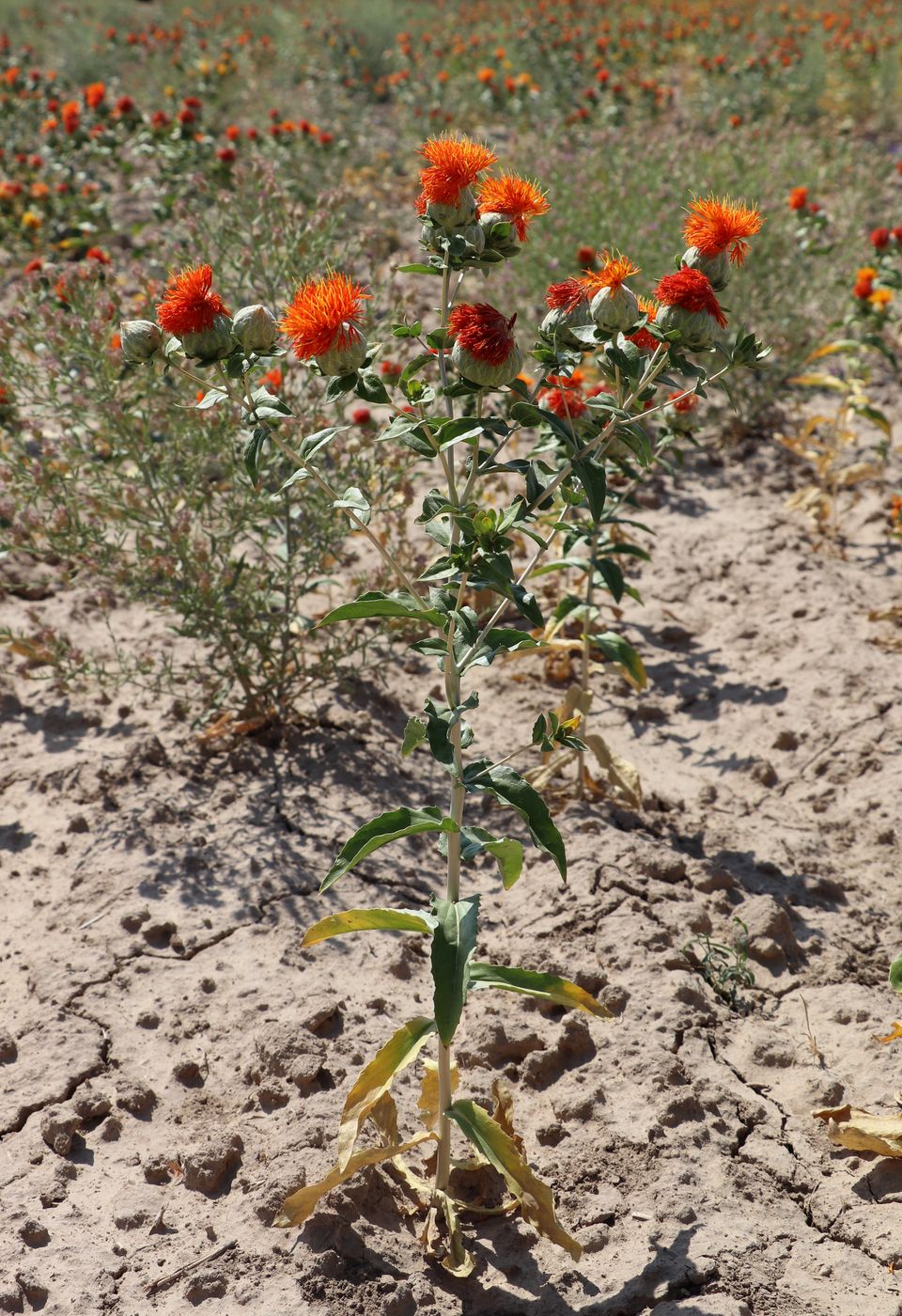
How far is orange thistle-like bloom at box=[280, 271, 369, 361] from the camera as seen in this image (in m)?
1.65

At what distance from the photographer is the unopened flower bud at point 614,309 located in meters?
1.75

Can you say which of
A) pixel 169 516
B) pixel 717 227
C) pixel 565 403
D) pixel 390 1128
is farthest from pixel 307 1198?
pixel 169 516

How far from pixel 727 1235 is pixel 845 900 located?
1074mm

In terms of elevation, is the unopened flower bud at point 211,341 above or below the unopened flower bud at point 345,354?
above

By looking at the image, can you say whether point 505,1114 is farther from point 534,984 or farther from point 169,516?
point 169,516

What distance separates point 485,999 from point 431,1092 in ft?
1.61

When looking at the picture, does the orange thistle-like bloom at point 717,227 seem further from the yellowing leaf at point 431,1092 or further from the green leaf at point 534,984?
the yellowing leaf at point 431,1092

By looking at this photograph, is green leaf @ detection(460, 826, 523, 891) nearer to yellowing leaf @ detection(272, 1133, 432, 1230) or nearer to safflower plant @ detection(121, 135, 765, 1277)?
safflower plant @ detection(121, 135, 765, 1277)

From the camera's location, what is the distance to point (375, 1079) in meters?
1.88

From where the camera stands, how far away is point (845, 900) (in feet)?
9.22

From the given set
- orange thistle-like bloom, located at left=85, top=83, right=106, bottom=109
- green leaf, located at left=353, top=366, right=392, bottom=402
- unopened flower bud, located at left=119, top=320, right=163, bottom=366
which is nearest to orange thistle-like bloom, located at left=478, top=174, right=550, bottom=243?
green leaf, located at left=353, top=366, right=392, bottom=402

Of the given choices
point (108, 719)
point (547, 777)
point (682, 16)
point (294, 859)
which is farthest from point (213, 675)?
point (682, 16)

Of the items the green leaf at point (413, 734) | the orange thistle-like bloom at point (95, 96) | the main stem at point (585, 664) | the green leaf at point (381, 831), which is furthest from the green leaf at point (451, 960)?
the orange thistle-like bloom at point (95, 96)

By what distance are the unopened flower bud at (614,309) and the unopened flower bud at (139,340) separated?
28.5 inches
